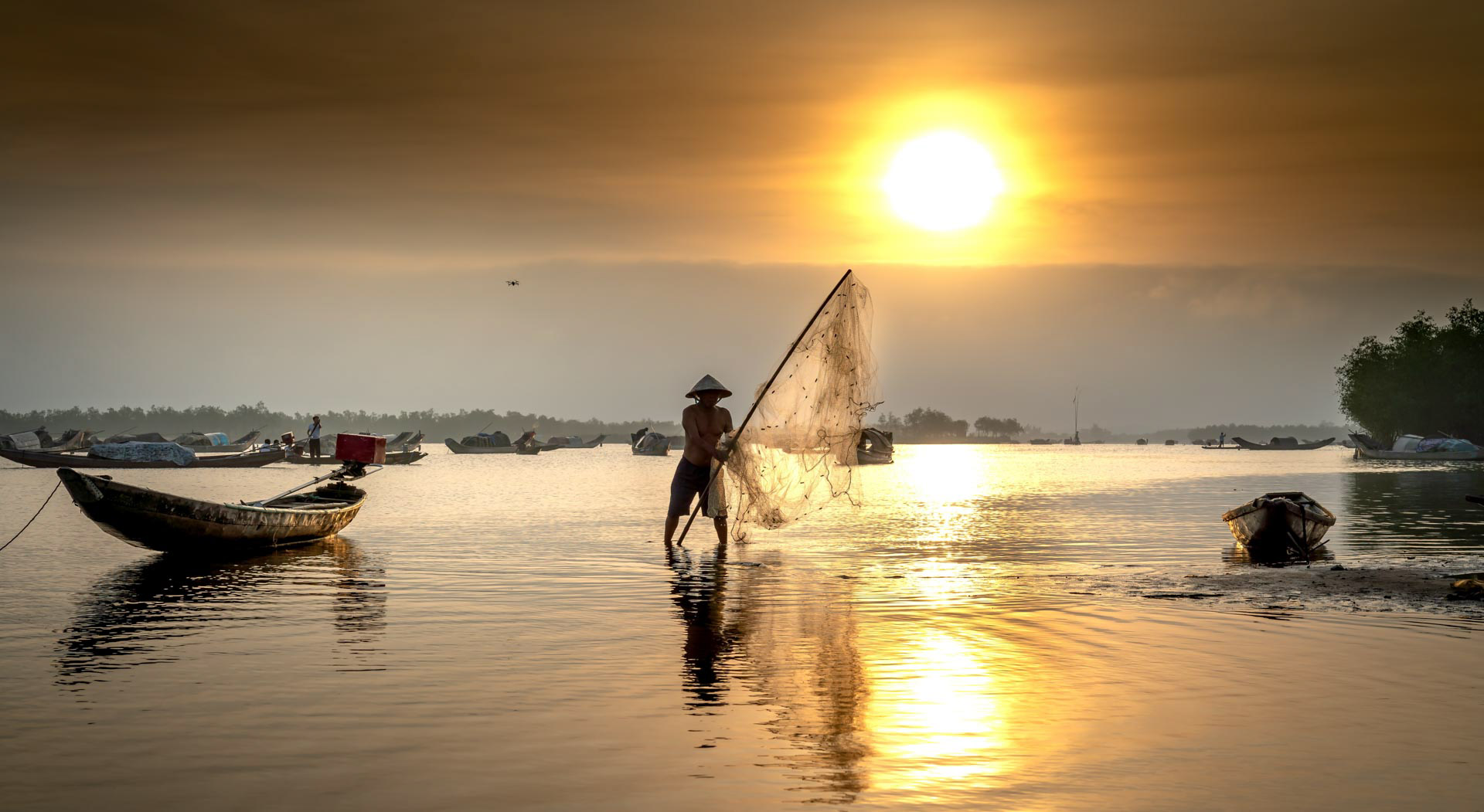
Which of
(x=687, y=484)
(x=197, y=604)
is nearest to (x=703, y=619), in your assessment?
(x=197, y=604)

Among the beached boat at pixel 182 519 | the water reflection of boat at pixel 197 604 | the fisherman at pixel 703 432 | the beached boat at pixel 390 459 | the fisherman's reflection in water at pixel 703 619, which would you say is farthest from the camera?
the beached boat at pixel 390 459

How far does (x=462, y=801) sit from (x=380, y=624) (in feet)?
21.3

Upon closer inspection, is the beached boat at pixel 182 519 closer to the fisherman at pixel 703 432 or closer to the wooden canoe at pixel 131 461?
the fisherman at pixel 703 432

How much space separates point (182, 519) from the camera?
1783 centimetres

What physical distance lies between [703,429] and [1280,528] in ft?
32.8

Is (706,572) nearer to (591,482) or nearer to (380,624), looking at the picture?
(380,624)

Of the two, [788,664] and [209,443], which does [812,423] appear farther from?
[209,443]

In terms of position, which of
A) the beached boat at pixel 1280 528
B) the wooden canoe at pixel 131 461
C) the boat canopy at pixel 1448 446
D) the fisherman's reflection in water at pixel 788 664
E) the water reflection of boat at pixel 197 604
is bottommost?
the fisherman's reflection in water at pixel 788 664

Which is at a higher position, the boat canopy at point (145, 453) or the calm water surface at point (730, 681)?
the boat canopy at point (145, 453)

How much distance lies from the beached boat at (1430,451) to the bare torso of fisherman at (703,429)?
330 feet

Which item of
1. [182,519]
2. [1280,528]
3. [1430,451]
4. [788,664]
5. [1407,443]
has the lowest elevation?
[788,664]

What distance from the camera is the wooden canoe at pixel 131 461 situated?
6041 cm

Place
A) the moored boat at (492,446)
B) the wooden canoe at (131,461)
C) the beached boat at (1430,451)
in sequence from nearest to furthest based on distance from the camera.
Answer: the wooden canoe at (131,461) < the beached boat at (1430,451) < the moored boat at (492,446)

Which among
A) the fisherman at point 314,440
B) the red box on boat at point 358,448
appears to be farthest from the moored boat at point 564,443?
the red box on boat at point 358,448
